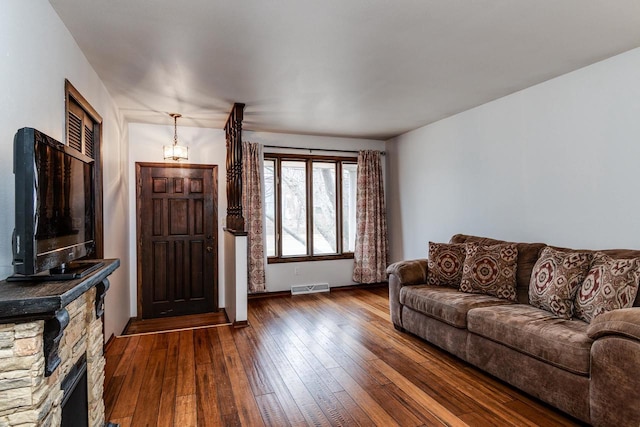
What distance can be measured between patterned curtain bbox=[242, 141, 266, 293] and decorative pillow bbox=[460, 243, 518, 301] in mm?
2927

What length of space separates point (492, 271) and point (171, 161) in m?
4.18

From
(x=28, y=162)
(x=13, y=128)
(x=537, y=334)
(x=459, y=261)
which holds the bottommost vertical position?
(x=537, y=334)

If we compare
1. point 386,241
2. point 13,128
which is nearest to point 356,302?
point 386,241

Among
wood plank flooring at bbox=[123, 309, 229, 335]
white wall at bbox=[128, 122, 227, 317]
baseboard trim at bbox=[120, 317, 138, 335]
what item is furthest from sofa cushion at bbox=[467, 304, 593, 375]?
baseboard trim at bbox=[120, 317, 138, 335]

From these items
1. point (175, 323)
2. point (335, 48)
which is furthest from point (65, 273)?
point (175, 323)

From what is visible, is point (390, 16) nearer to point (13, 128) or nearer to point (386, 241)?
point (13, 128)

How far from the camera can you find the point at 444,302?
10.7 feet

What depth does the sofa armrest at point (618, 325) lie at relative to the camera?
196 cm

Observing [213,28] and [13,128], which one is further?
[213,28]

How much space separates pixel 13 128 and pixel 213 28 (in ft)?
4.32

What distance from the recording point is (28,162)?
4.02 ft

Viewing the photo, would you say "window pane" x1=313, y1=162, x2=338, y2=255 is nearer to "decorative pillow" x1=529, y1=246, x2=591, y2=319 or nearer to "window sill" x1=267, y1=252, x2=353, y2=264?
"window sill" x1=267, y1=252, x2=353, y2=264

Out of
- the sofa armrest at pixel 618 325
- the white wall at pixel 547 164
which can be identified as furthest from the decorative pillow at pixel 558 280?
the sofa armrest at pixel 618 325

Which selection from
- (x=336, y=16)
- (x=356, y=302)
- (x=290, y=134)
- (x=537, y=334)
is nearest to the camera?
(x=336, y=16)
